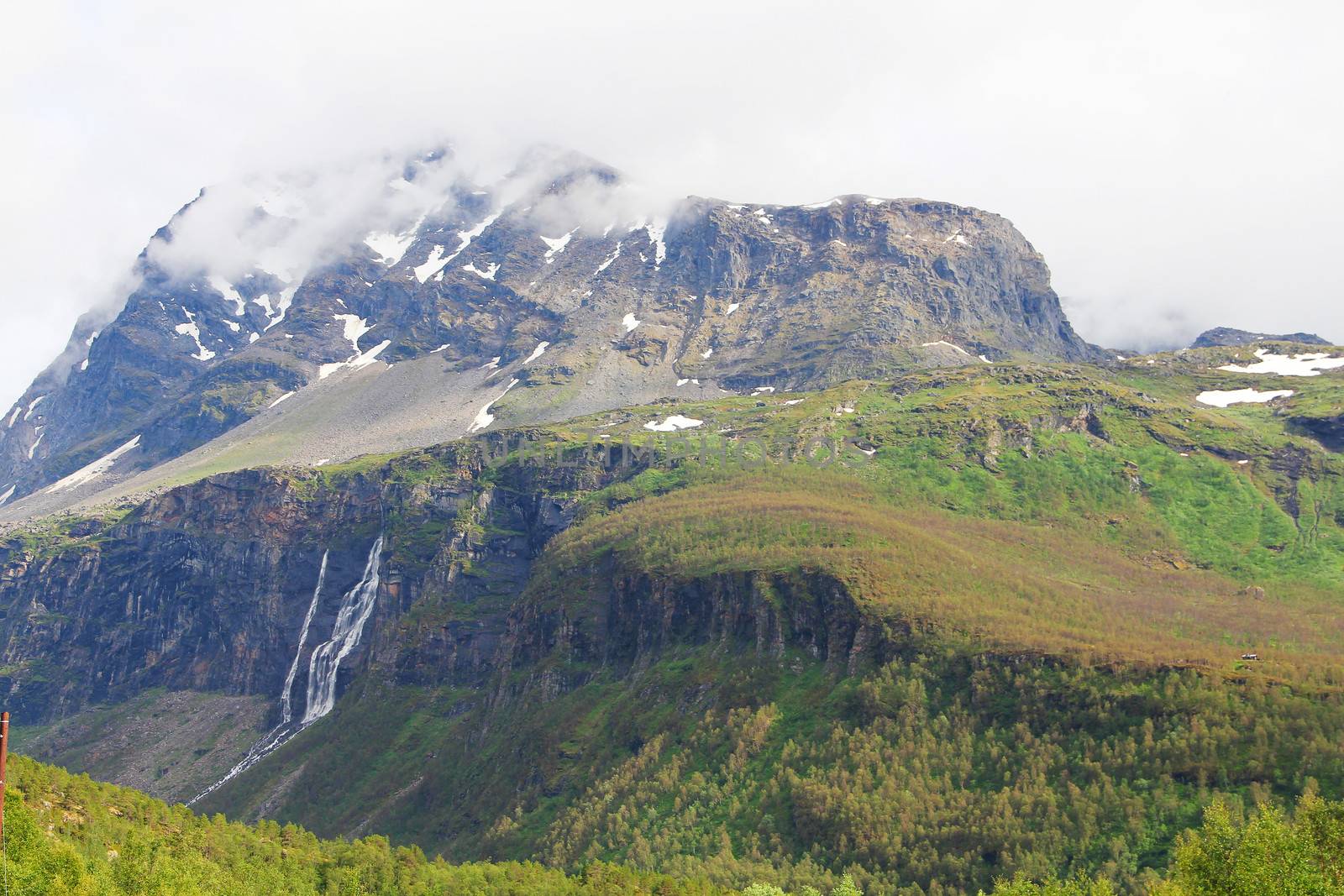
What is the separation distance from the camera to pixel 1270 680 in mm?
184875

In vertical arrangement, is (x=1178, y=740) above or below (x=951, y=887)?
above

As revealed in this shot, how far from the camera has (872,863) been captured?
188 meters

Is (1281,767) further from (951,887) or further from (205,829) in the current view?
Result: (205,829)

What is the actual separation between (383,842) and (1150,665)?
128 meters

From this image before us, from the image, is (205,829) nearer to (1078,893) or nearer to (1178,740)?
(1078,893)

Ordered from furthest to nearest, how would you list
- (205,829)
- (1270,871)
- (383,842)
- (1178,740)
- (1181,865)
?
(383,842), (1178,740), (205,829), (1181,865), (1270,871)

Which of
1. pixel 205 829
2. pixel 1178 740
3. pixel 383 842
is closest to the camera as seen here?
pixel 205 829

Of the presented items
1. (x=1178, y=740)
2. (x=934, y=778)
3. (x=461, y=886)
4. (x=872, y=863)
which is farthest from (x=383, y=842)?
(x=1178, y=740)

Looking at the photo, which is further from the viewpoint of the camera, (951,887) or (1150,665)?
(1150,665)

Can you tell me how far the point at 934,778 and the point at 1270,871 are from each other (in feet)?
314

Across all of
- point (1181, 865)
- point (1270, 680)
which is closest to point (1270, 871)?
point (1181, 865)

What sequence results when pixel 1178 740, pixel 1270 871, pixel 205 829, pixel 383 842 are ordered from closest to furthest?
1. pixel 1270 871
2. pixel 205 829
3. pixel 1178 740
4. pixel 383 842

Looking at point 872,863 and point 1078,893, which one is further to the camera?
point 872,863

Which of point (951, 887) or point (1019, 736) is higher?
point (1019, 736)
